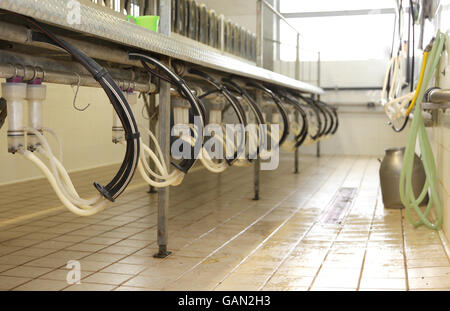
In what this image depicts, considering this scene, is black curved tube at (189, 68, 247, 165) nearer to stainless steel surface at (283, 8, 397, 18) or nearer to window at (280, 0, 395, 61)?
window at (280, 0, 395, 61)

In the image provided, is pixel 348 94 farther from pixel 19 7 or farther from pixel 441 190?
pixel 19 7

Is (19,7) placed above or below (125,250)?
above

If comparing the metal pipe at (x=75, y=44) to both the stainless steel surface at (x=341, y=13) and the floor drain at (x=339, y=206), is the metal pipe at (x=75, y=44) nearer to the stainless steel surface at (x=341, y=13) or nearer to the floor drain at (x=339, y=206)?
the floor drain at (x=339, y=206)

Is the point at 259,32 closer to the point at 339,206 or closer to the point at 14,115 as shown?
the point at 339,206

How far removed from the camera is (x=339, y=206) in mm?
3820

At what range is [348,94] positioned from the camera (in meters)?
8.22

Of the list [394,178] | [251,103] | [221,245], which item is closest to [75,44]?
[221,245]

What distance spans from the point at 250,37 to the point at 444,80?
233 cm

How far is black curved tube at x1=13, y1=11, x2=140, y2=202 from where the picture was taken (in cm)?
156

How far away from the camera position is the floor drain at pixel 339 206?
11.0 ft

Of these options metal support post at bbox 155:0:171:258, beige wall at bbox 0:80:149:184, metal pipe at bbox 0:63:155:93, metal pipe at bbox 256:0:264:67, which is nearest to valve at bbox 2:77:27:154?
metal pipe at bbox 0:63:155:93

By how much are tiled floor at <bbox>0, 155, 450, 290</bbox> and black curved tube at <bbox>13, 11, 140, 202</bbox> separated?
544 mm

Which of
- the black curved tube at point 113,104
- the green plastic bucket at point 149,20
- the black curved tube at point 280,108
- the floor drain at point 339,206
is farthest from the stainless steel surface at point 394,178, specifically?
the black curved tube at point 113,104
